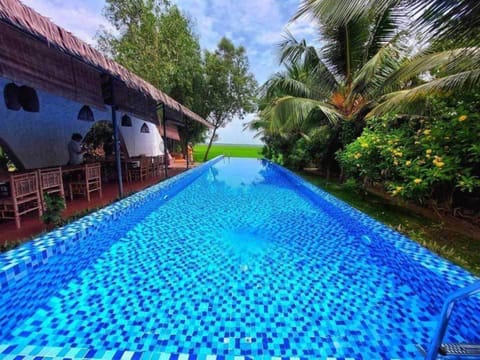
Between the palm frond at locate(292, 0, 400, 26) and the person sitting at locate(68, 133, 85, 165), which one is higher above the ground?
the palm frond at locate(292, 0, 400, 26)

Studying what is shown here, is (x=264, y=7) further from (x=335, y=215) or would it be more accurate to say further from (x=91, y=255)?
(x=91, y=255)

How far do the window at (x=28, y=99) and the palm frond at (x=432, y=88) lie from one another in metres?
9.42

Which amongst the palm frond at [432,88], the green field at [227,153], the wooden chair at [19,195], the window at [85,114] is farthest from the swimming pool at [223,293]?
the green field at [227,153]

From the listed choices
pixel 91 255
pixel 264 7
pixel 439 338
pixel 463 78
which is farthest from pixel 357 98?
pixel 91 255

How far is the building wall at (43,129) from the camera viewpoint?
6573 mm

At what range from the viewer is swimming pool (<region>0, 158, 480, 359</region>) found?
2.10m

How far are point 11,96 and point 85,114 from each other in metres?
2.81

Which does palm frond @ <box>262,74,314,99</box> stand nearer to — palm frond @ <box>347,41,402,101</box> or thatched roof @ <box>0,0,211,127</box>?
palm frond @ <box>347,41,402,101</box>

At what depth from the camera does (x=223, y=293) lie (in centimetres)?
281

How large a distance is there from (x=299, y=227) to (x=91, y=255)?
373 centimetres

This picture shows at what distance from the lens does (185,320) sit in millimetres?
2369

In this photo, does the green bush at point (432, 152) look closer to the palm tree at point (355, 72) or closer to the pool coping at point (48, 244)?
the palm tree at point (355, 72)

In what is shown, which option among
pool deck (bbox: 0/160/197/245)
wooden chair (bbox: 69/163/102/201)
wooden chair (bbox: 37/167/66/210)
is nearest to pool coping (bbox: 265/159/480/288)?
pool deck (bbox: 0/160/197/245)

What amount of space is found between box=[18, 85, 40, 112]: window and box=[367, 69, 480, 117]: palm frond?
30.9 feet
